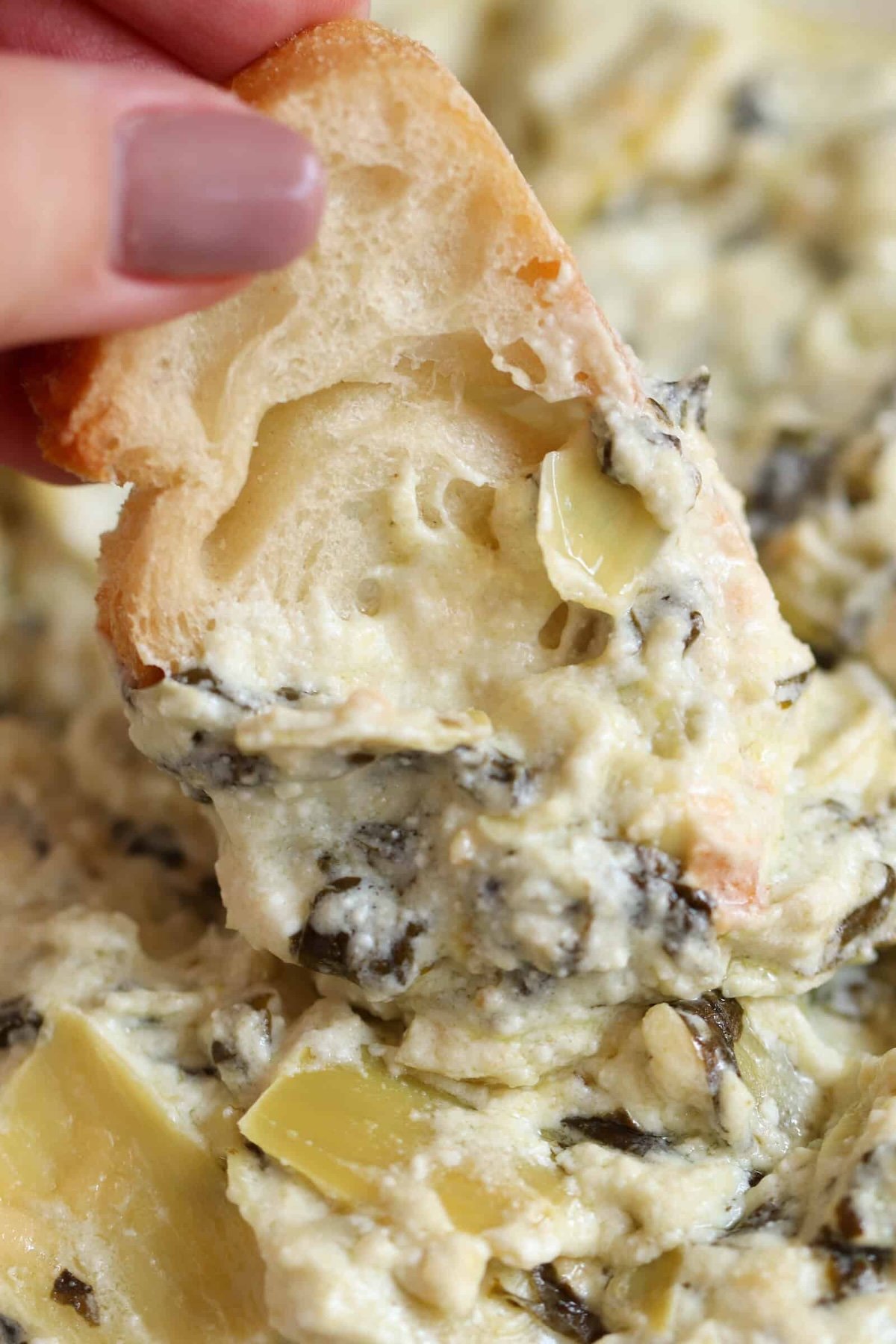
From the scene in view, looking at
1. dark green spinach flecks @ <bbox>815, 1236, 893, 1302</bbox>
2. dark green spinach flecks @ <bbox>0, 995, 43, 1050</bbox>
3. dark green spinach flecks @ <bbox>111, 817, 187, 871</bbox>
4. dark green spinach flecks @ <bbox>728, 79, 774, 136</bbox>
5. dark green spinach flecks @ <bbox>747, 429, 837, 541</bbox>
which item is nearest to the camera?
dark green spinach flecks @ <bbox>815, 1236, 893, 1302</bbox>

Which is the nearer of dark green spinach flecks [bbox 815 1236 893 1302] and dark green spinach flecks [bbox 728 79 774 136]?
dark green spinach flecks [bbox 815 1236 893 1302]

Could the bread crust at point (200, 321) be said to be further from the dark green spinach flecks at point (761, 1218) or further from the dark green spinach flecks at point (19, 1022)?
the dark green spinach flecks at point (761, 1218)

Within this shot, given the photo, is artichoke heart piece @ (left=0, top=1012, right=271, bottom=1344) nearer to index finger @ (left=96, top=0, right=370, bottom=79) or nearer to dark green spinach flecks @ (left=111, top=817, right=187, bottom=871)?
dark green spinach flecks @ (left=111, top=817, right=187, bottom=871)

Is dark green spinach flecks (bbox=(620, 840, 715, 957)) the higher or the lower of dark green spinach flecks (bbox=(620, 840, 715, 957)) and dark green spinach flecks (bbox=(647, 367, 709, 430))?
the lower

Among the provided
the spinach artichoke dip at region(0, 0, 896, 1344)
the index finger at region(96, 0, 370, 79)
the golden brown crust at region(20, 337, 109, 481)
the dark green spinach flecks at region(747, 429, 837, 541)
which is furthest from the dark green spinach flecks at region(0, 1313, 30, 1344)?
the dark green spinach flecks at region(747, 429, 837, 541)

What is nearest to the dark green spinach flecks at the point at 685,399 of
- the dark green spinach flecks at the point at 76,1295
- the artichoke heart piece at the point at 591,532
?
the artichoke heart piece at the point at 591,532
